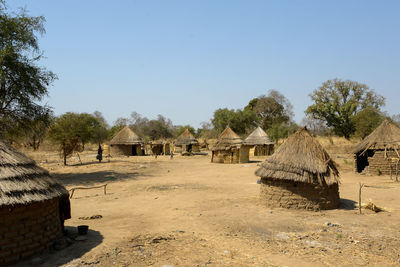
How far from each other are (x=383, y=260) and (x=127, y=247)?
556cm

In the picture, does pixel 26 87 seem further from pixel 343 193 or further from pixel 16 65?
pixel 343 193

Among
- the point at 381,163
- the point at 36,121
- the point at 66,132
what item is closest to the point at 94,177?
the point at 36,121

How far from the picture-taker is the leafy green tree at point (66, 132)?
24250 millimetres

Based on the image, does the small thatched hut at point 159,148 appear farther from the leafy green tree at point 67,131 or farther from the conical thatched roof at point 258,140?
the leafy green tree at point 67,131

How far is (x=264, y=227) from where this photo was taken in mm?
8891

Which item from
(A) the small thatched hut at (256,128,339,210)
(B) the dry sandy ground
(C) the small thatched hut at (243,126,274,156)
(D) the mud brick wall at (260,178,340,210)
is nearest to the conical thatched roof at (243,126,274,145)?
(C) the small thatched hut at (243,126,274,156)

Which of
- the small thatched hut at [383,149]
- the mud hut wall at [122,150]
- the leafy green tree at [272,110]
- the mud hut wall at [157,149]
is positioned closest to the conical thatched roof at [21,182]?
the small thatched hut at [383,149]

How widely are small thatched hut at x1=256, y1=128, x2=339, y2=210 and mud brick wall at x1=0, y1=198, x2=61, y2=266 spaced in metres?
7.18

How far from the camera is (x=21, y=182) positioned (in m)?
6.56

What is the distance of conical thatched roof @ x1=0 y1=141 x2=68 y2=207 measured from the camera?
6.14 meters

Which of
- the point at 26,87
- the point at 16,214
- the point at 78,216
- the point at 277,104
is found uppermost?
the point at 277,104

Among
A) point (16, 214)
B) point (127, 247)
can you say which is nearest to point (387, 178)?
point (127, 247)

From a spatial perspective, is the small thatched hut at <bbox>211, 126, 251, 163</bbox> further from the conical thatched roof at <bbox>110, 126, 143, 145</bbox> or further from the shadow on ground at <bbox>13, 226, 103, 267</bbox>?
the shadow on ground at <bbox>13, 226, 103, 267</bbox>

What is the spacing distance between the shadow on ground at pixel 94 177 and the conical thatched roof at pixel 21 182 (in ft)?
33.7
